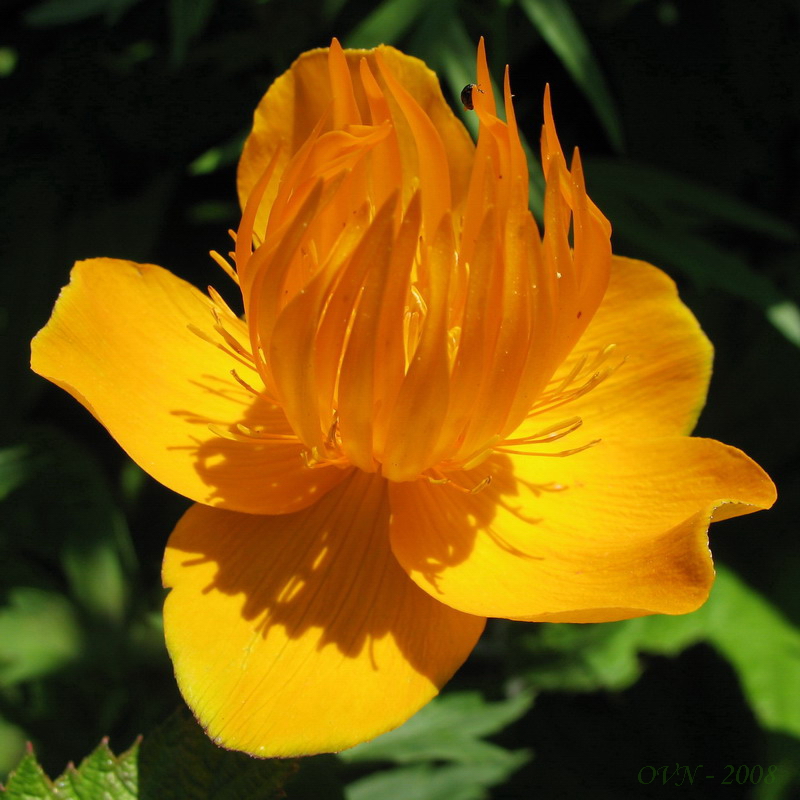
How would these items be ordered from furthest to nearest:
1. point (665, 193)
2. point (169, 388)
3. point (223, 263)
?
point (665, 193)
point (169, 388)
point (223, 263)

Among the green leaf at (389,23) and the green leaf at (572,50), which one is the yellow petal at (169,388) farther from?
the green leaf at (572,50)

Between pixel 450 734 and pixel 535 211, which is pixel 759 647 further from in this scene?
pixel 535 211

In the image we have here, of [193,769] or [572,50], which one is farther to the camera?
[572,50]

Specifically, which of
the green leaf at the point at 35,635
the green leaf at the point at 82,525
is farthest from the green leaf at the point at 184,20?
the green leaf at the point at 35,635

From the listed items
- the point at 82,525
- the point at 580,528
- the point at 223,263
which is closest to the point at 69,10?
the point at 223,263

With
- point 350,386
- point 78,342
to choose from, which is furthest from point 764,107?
point 78,342

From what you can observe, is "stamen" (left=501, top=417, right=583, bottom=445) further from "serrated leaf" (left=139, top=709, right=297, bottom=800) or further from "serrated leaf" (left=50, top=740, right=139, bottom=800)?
"serrated leaf" (left=50, top=740, right=139, bottom=800)

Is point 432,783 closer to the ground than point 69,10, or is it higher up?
closer to the ground
